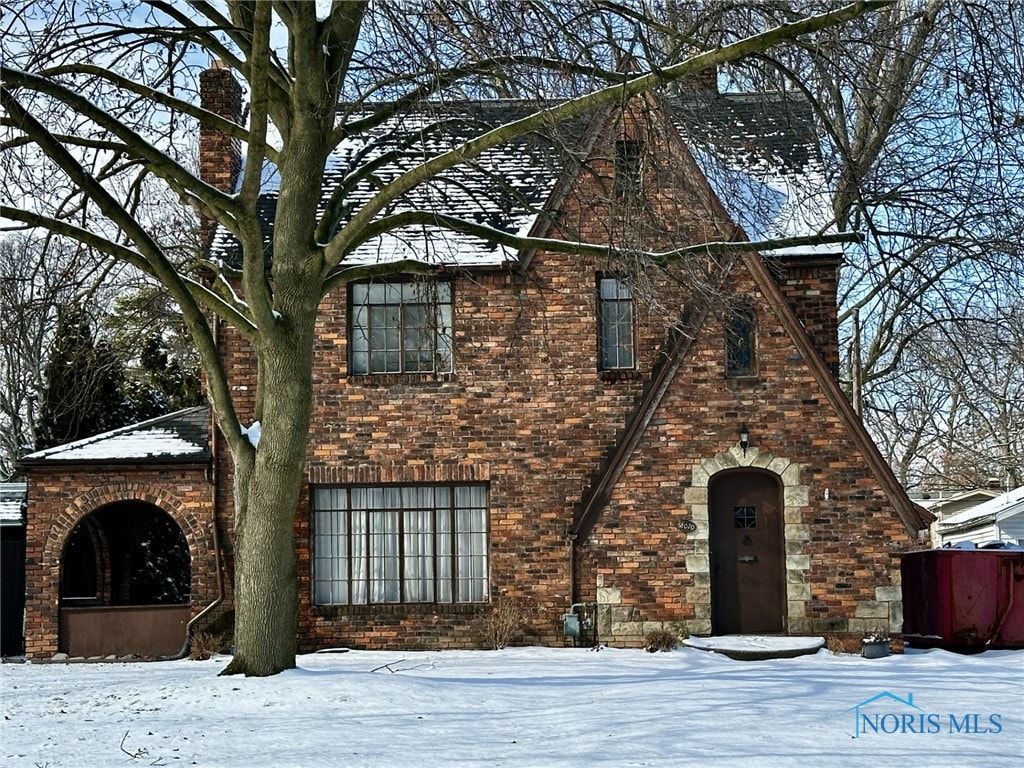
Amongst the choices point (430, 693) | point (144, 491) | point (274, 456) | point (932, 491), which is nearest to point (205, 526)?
point (144, 491)

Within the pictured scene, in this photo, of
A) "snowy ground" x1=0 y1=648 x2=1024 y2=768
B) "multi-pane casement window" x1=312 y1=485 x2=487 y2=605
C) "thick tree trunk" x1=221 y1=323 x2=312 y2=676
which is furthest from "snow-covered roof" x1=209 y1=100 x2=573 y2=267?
"snowy ground" x1=0 y1=648 x2=1024 y2=768

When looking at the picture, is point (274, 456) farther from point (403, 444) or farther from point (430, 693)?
point (403, 444)

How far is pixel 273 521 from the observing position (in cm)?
1261

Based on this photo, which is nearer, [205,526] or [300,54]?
[300,54]

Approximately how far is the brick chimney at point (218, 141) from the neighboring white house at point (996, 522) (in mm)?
15341

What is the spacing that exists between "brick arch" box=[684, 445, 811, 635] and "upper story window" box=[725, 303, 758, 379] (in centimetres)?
110

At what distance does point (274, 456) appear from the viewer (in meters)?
12.6

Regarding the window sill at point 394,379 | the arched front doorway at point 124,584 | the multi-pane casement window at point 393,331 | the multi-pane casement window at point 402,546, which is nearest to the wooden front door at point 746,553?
the multi-pane casement window at point 402,546

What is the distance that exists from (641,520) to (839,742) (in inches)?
293

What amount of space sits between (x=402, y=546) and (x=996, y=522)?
14253 mm

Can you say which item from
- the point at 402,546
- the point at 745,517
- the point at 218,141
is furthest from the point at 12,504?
the point at 745,517

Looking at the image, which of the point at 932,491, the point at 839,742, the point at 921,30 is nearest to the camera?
the point at 839,742

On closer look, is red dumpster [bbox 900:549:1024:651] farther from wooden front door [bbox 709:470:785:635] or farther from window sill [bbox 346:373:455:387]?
window sill [bbox 346:373:455:387]

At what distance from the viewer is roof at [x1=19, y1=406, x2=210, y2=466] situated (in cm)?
1797
